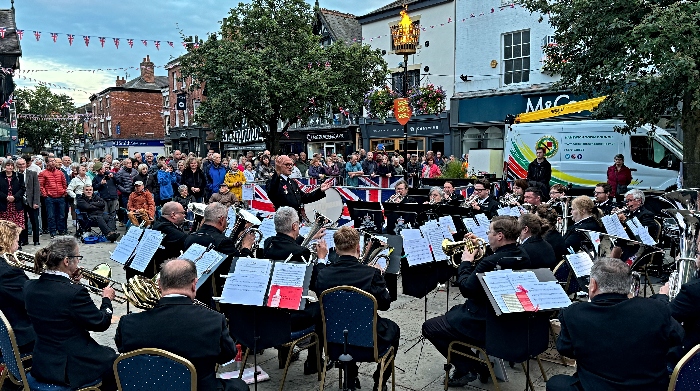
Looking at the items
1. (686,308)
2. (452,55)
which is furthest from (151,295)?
(452,55)

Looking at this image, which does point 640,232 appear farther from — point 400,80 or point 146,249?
point 400,80

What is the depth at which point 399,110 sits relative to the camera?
14695 millimetres

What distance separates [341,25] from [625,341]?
29965mm

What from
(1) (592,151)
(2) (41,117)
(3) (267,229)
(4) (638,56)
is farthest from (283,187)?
(2) (41,117)

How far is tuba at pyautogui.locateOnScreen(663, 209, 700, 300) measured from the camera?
4457 mm

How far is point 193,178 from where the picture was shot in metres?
13.2

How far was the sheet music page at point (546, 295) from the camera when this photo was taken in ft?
12.8

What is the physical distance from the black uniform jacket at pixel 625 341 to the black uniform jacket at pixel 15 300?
3.96 m

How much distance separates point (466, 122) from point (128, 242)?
60.8 ft

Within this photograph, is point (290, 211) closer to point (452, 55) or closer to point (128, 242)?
point (128, 242)

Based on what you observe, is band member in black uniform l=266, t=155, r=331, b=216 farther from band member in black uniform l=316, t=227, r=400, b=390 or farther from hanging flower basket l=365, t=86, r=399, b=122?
hanging flower basket l=365, t=86, r=399, b=122

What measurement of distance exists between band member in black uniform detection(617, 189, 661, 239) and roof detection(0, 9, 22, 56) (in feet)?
93.8

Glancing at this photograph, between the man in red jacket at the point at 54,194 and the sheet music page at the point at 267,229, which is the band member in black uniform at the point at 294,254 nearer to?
the sheet music page at the point at 267,229

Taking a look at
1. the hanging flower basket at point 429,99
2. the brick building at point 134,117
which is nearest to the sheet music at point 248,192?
the hanging flower basket at point 429,99
